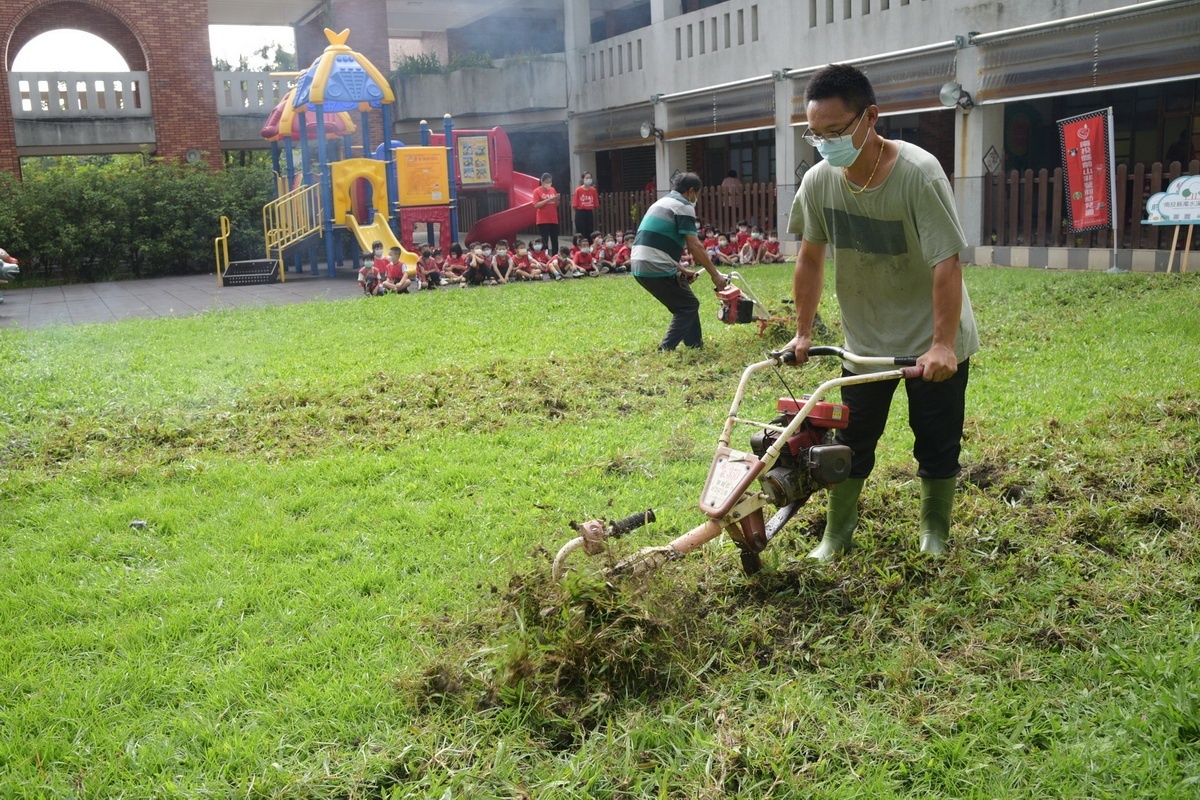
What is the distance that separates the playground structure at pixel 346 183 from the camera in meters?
18.5

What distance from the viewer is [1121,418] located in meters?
6.04

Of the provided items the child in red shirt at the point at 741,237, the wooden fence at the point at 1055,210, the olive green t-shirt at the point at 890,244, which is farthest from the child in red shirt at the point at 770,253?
the olive green t-shirt at the point at 890,244

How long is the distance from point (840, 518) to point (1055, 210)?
1195 centimetres

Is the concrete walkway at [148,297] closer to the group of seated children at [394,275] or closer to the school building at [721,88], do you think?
the group of seated children at [394,275]

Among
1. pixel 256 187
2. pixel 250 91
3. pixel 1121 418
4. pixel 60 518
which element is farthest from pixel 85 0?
pixel 1121 418

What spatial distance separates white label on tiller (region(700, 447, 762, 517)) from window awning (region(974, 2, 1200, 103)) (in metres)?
11.6

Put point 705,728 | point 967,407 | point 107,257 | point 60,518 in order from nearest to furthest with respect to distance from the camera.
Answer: point 705,728 < point 60,518 < point 967,407 < point 107,257

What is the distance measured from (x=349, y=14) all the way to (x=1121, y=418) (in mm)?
25570

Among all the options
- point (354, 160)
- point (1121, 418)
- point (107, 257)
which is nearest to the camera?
point (1121, 418)

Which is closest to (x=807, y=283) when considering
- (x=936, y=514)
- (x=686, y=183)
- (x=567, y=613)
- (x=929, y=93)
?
(x=936, y=514)

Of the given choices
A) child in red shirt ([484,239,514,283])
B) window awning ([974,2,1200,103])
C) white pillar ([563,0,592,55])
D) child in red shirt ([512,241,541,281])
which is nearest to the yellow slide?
child in red shirt ([484,239,514,283])

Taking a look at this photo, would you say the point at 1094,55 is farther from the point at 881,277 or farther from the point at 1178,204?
the point at 881,277

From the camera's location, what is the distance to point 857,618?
12.3 ft

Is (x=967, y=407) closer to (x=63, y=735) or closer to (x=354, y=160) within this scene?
(x=63, y=735)
